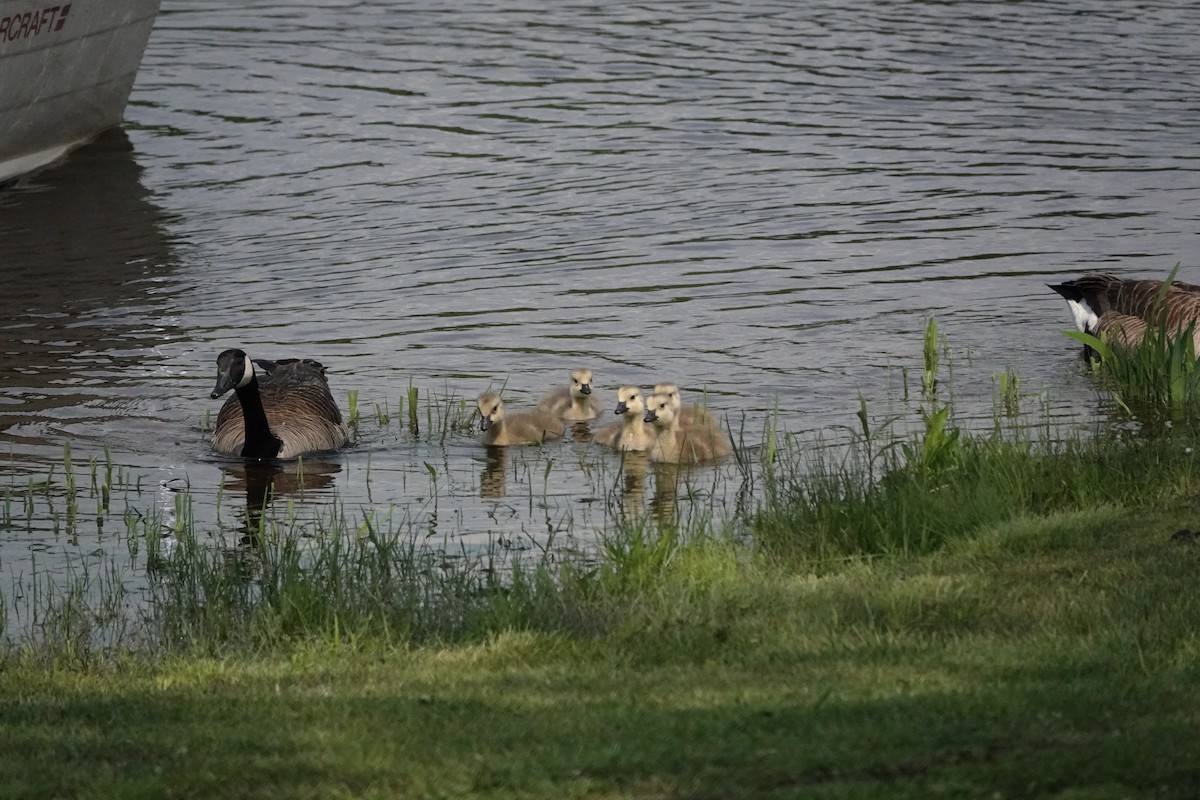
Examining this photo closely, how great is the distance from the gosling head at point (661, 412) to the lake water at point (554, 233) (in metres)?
0.47

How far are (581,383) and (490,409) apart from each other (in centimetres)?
85

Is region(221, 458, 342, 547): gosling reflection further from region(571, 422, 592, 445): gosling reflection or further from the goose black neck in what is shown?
region(571, 422, 592, 445): gosling reflection

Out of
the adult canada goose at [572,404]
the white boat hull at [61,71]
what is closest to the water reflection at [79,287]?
the white boat hull at [61,71]

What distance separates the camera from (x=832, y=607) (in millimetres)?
6953

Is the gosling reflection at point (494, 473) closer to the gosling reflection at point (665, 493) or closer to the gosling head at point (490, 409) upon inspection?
the gosling head at point (490, 409)

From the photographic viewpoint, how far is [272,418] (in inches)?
475

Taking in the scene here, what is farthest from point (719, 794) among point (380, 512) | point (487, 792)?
point (380, 512)

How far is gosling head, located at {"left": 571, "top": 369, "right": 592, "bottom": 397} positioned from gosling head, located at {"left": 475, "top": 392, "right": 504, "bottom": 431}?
0.69 meters

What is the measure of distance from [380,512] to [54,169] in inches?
568

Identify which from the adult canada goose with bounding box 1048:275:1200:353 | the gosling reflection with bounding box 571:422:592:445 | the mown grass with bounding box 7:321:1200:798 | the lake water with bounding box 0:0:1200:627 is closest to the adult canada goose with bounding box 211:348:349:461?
the lake water with bounding box 0:0:1200:627

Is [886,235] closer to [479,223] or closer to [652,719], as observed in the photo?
[479,223]

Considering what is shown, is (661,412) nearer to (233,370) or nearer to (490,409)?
(490,409)

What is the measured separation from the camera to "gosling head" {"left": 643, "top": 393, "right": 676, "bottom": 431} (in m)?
11.2

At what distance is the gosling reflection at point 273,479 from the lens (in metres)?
10.8
